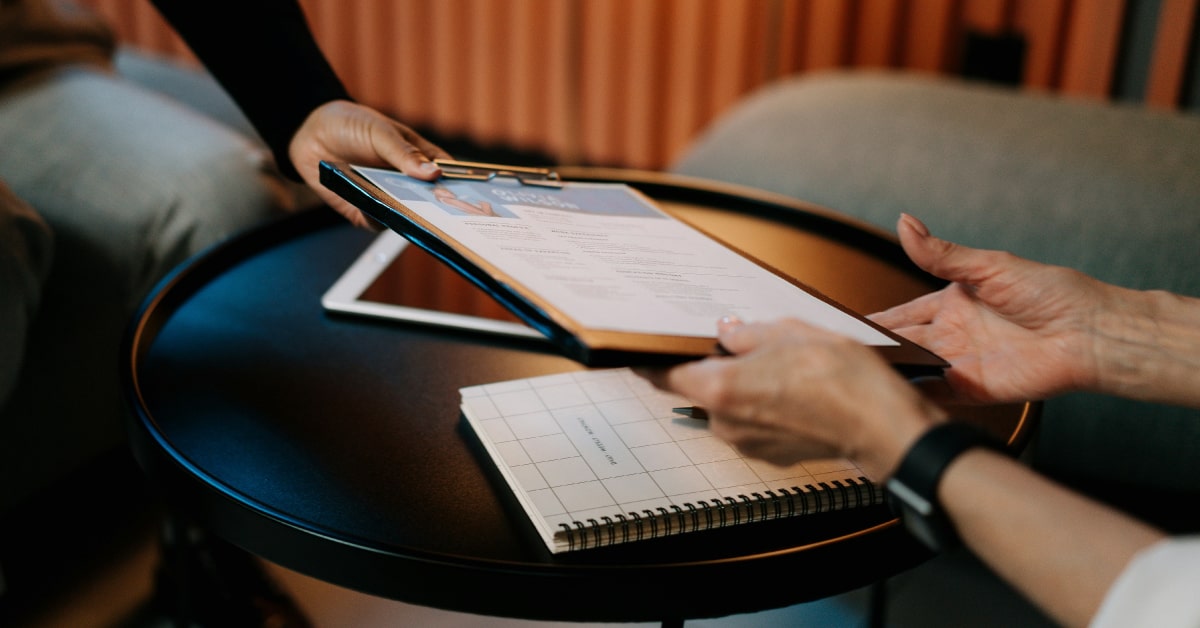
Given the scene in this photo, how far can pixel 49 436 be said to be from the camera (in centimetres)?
99

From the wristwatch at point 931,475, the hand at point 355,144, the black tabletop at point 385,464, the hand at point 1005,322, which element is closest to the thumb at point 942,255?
the hand at point 1005,322

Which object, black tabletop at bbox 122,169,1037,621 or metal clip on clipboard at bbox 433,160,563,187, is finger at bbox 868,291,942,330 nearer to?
black tabletop at bbox 122,169,1037,621

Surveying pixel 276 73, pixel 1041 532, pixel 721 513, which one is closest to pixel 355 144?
pixel 276 73

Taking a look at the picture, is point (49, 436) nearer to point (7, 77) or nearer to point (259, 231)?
point (259, 231)

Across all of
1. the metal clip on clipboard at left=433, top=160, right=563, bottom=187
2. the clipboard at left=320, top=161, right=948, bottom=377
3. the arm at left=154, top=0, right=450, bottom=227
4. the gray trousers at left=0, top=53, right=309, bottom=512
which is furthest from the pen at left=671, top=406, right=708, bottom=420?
the gray trousers at left=0, top=53, right=309, bottom=512

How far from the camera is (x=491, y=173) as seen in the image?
716mm

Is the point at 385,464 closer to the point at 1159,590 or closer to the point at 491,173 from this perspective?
the point at 491,173

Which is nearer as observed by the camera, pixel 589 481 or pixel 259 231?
pixel 589 481

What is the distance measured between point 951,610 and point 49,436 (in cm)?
104

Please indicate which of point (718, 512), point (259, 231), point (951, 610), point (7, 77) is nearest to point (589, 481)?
point (718, 512)

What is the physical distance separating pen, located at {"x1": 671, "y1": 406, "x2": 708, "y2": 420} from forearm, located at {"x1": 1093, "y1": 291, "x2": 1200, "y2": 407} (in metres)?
0.29

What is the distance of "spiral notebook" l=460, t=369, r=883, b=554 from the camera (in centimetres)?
52

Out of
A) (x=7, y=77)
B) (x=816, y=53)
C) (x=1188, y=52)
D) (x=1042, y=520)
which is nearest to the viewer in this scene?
(x=1042, y=520)

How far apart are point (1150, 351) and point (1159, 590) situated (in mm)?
286
